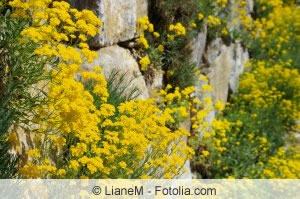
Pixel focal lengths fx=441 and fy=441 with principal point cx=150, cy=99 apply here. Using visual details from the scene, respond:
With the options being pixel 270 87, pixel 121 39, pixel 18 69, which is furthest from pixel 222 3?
pixel 18 69

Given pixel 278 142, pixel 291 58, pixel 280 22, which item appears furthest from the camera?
pixel 280 22

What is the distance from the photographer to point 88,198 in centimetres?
304

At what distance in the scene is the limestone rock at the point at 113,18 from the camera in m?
4.65

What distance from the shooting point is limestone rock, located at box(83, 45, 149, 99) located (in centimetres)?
479

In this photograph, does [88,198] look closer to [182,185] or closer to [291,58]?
[182,185]

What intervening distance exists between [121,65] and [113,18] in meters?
0.53

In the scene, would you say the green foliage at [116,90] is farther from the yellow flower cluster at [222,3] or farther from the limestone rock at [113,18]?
the yellow flower cluster at [222,3]

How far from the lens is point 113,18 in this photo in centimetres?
496

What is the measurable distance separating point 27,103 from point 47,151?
0.45m

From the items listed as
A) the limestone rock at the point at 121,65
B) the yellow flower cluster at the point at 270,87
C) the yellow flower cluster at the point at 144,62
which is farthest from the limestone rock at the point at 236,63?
the limestone rock at the point at 121,65

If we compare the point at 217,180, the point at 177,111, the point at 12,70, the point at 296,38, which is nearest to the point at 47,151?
the point at 12,70

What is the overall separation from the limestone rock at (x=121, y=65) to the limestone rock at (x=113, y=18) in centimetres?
10

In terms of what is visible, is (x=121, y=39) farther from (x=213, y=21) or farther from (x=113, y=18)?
(x=213, y=21)

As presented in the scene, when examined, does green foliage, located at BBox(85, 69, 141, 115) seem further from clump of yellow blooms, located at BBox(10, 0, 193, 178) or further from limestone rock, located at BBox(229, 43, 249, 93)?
limestone rock, located at BBox(229, 43, 249, 93)
